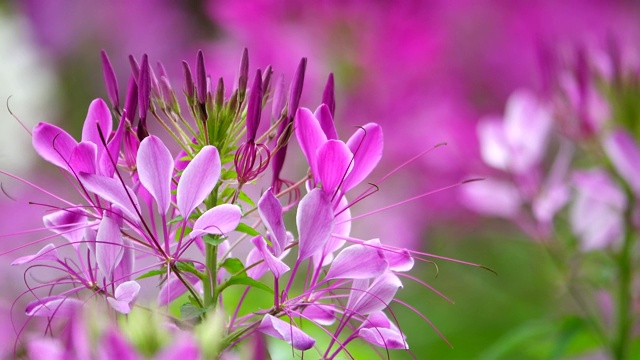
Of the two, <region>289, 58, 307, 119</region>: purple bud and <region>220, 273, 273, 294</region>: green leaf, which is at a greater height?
<region>289, 58, 307, 119</region>: purple bud

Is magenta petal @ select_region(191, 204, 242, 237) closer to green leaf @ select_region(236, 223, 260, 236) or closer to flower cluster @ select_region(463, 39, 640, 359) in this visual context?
green leaf @ select_region(236, 223, 260, 236)

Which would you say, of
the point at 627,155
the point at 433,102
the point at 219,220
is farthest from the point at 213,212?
the point at 433,102

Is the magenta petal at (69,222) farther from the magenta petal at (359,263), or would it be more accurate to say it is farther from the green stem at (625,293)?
the green stem at (625,293)

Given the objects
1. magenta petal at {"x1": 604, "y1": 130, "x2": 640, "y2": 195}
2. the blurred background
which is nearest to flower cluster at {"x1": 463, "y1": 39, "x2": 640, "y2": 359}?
magenta petal at {"x1": 604, "y1": 130, "x2": 640, "y2": 195}

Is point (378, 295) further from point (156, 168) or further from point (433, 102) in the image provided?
point (433, 102)

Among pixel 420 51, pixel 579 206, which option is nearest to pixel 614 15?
pixel 420 51

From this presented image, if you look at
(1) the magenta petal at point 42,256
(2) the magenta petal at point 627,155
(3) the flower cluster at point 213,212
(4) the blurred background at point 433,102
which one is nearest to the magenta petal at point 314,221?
(3) the flower cluster at point 213,212

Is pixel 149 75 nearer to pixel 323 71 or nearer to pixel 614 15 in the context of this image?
pixel 323 71
